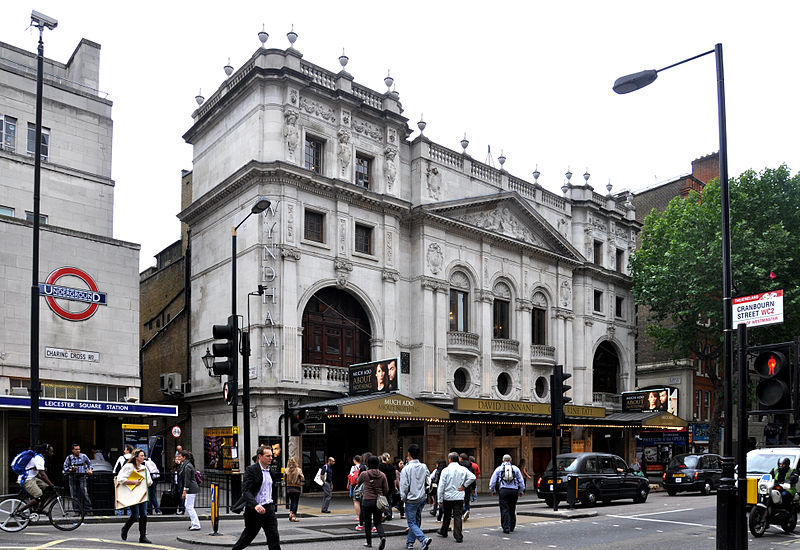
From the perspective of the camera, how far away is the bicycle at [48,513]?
1548cm

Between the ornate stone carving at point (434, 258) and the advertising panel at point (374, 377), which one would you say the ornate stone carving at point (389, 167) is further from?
the advertising panel at point (374, 377)

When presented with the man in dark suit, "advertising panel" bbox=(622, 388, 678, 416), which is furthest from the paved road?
"advertising panel" bbox=(622, 388, 678, 416)

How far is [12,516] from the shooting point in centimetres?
1548

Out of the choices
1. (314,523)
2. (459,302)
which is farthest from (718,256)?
(314,523)

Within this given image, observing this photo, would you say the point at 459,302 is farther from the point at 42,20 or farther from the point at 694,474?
the point at 42,20

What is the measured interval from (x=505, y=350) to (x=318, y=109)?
551 inches

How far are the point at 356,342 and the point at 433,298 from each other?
405 centimetres

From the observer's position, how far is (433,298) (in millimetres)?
34719

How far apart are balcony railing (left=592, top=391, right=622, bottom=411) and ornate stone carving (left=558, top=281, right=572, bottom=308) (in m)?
5.64

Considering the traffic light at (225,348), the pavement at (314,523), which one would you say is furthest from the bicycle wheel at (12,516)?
the traffic light at (225,348)

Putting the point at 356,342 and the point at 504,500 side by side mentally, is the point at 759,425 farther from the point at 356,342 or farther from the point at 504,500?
the point at 504,500

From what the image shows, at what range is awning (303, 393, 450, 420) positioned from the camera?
86.2 ft

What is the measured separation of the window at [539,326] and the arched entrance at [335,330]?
1059 centimetres

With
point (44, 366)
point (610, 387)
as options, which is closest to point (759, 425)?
point (610, 387)
